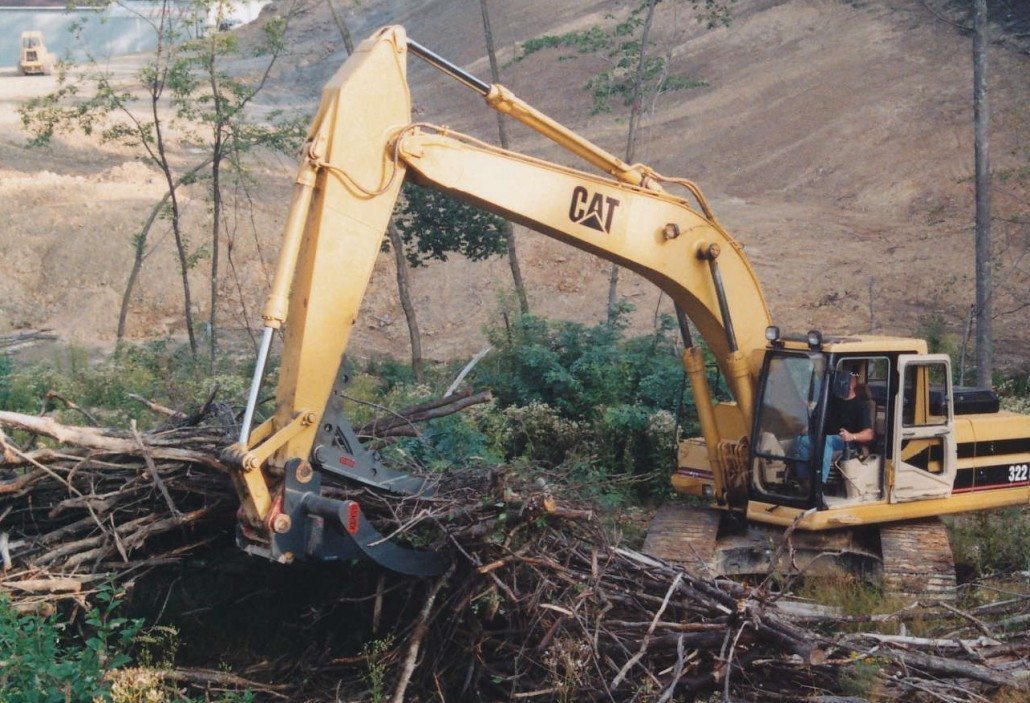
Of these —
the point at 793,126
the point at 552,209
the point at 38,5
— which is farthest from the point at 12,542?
the point at 38,5

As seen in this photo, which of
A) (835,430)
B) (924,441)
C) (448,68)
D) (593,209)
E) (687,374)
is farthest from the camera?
(687,374)

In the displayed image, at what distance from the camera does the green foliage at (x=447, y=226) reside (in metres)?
20.0

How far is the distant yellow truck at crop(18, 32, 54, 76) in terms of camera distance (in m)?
47.3

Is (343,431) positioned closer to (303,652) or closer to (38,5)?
(303,652)

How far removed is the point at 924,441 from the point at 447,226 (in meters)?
11.9

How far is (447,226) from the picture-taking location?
20266 mm

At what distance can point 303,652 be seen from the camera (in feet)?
25.1

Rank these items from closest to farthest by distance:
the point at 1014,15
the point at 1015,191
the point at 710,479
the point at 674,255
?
the point at 674,255, the point at 710,479, the point at 1015,191, the point at 1014,15

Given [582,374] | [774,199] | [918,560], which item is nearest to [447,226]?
[582,374]

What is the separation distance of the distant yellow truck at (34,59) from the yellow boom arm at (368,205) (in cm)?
4453

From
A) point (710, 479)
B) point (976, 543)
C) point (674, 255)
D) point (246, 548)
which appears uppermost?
point (674, 255)

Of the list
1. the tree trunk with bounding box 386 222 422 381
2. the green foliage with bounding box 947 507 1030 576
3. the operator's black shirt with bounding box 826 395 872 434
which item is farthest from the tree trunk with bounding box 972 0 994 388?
the tree trunk with bounding box 386 222 422 381

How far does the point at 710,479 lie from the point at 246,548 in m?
4.79

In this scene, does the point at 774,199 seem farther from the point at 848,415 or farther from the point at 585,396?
the point at 848,415
